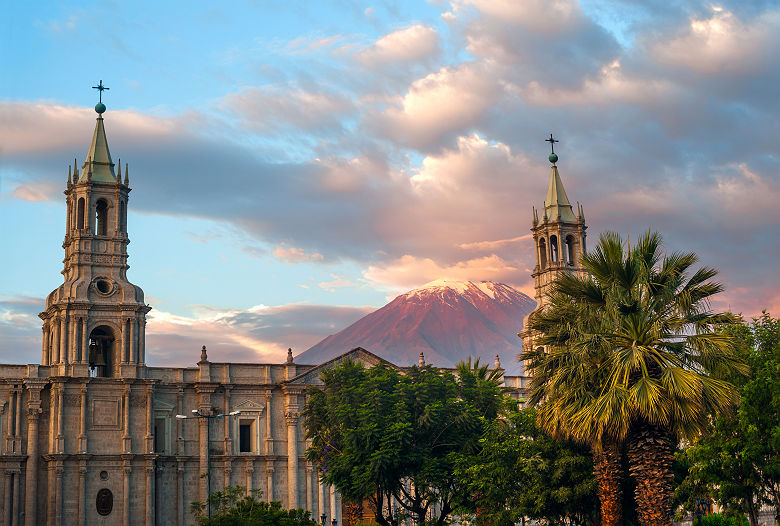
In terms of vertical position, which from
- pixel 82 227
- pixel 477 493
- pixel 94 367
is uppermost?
pixel 82 227

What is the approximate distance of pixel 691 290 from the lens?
3291 centimetres

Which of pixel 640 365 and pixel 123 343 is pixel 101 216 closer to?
pixel 123 343

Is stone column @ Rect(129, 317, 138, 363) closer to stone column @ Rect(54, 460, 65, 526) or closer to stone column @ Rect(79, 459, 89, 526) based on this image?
stone column @ Rect(79, 459, 89, 526)

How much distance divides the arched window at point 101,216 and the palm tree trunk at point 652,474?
4636cm

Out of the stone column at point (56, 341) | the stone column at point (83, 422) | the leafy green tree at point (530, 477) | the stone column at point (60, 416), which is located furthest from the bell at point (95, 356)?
the leafy green tree at point (530, 477)

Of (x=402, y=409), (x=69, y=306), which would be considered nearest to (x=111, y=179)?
(x=69, y=306)

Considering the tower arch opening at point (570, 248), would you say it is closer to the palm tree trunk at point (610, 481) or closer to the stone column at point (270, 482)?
the stone column at point (270, 482)

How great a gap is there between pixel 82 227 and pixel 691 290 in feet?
153

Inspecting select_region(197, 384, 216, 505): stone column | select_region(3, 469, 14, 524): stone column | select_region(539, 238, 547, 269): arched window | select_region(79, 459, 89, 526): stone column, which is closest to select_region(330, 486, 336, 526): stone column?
select_region(197, 384, 216, 505): stone column

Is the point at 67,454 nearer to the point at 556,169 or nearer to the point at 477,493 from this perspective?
the point at 477,493

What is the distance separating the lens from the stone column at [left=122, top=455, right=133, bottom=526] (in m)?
63.7

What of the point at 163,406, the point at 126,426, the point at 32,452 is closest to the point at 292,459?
the point at 163,406

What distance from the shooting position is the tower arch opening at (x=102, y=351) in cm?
6725

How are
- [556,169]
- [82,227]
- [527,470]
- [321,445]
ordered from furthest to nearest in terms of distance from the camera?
[556,169] → [82,227] → [321,445] → [527,470]
